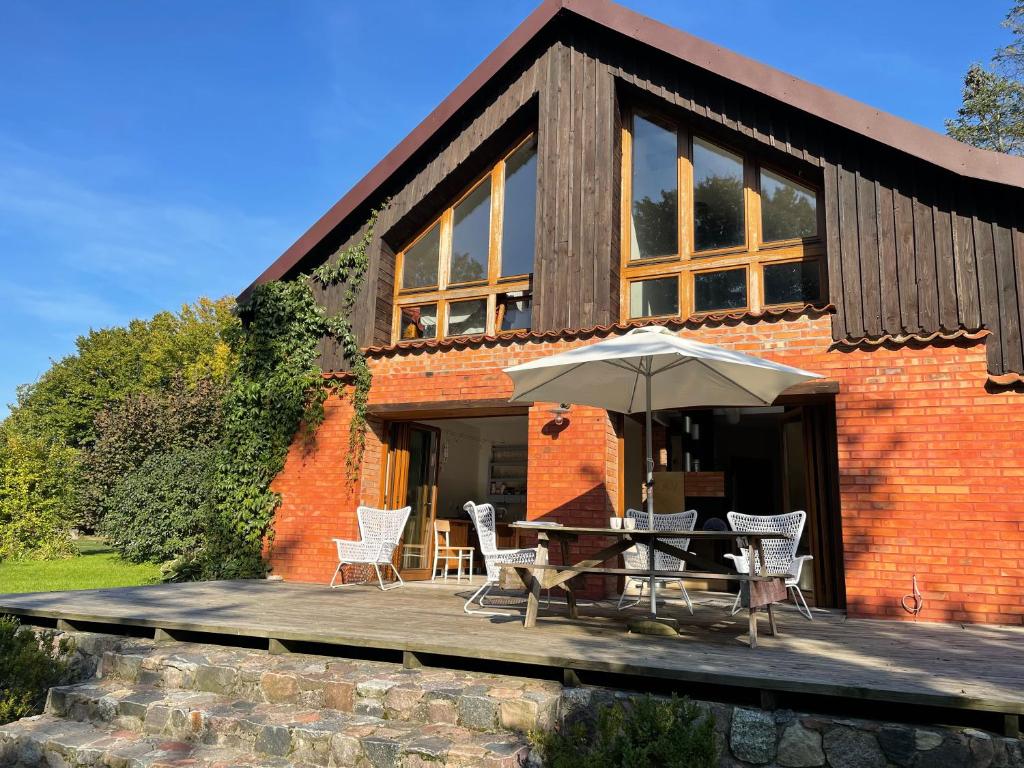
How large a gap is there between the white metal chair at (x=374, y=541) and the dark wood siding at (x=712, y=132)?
201cm

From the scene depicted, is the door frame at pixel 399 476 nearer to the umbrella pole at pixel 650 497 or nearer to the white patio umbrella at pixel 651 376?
the white patio umbrella at pixel 651 376

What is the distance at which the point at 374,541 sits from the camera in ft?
25.7

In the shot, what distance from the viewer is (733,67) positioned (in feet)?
24.0

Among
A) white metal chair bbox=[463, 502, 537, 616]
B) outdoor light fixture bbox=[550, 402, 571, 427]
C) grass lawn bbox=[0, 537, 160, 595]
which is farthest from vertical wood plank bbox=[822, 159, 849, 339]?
grass lawn bbox=[0, 537, 160, 595]

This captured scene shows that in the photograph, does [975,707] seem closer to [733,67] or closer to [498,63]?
[733,67]

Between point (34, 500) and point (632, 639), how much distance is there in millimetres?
12816

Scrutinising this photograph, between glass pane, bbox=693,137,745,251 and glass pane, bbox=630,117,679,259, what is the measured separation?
244 mm

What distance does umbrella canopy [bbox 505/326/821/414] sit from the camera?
4.71 metres

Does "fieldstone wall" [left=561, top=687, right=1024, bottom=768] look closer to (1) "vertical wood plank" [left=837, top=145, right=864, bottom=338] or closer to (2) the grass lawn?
(1) "vertical wood plank" [left=837, top=145, right=864, bottom=338]

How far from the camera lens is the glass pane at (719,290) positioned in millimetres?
7438

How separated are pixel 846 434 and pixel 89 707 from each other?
6167mm

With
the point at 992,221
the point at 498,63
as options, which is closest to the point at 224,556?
the point at 498,63

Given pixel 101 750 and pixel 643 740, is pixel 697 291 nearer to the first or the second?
pixel 643 740

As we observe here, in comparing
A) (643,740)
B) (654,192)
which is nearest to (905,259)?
(654,192)
